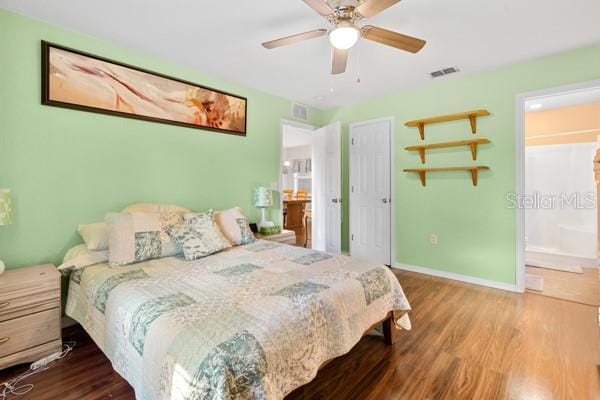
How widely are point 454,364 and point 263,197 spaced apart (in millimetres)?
2538

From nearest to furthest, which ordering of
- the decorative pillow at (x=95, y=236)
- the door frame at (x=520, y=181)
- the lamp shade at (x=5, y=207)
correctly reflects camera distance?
1. the lamp shade at (x=5, y=207)
2. the decorative pillow at (x=95, y=236)
3. the door frame at (x=520, y=181)

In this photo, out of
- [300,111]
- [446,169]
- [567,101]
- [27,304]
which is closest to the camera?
[27,304]

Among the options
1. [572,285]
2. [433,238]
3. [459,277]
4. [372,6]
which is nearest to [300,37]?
[372,6]

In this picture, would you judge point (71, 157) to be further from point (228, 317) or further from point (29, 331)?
point (228, 317)

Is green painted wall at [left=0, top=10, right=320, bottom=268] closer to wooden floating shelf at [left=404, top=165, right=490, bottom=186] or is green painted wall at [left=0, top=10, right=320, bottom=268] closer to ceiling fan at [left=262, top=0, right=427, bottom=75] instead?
ceiling fan at [left=262, top=0, right=427, bottom=75]

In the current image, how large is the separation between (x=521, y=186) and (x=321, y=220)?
2.56m

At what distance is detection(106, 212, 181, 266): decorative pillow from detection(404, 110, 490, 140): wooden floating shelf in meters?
3.17

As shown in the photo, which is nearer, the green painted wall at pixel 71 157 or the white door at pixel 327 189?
the green painted wall at pixel 71 157

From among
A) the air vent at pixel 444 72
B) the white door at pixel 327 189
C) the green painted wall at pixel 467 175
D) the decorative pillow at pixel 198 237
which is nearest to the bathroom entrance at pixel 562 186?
the green painted wall at pixel 467 175

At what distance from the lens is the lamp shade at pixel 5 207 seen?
1.83m

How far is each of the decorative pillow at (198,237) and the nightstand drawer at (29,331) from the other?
0.89 m

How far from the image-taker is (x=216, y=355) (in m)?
1.02

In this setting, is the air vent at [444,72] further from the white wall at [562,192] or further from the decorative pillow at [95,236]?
the decorative pillow at [95,236]

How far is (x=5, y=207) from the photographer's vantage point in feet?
6.06
